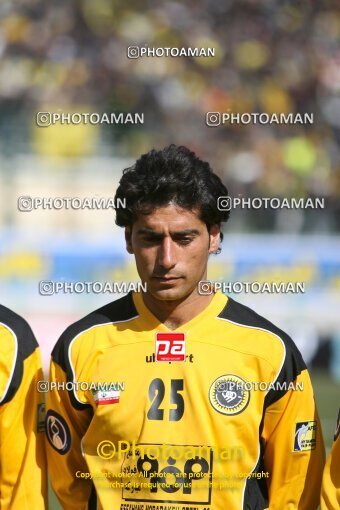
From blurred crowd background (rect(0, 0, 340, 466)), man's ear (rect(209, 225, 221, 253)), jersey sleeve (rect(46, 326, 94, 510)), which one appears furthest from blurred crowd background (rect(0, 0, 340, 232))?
jersey sleeve (rect(46, 326, 94, 510))

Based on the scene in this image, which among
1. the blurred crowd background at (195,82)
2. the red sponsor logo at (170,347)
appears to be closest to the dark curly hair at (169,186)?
the red sponsor logo at (170,347)

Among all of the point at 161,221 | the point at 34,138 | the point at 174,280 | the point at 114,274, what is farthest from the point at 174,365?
the point at 34,138

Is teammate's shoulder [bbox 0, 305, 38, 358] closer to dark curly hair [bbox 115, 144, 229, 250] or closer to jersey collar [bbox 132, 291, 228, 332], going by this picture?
jersey collar [bbox 132, 291, 228, 332]

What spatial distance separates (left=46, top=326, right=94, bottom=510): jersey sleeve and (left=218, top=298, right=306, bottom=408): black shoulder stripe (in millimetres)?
485

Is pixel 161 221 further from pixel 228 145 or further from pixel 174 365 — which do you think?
pixel 228 145

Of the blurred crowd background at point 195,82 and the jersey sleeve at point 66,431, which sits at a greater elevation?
the blurred crowd background at point 195,82

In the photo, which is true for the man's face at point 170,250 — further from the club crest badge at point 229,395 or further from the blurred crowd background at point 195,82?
the blurred crowd background at point 195,82

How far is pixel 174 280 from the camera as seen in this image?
2514 millimetres

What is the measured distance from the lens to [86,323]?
8.50 feet

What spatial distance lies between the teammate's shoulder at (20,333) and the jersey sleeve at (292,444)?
2.42ft

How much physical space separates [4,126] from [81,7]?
3.99 feet

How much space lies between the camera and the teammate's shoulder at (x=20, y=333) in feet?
8.61

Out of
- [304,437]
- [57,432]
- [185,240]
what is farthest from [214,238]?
[57,432]

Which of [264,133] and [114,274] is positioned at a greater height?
[264,133]
